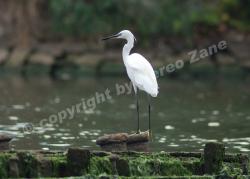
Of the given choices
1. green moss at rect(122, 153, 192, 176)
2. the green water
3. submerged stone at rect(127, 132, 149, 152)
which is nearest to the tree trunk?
the green water

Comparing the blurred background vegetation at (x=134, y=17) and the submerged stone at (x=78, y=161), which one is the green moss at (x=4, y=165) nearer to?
the submerged stone at (x=78, y=161)

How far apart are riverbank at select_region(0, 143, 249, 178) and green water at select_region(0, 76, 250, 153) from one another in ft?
16.6

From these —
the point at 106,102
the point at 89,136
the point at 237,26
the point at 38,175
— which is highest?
the point at 237,26

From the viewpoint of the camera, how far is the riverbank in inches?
565

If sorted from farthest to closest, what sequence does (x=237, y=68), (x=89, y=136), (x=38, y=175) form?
(x=237, y=68) < (x=89, y=136) < (x=38, y=175)

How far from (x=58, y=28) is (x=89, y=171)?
36119mm

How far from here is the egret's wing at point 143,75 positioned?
62.0 ft

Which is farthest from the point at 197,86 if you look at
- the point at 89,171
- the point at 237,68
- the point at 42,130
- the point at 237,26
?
the point at 89,171

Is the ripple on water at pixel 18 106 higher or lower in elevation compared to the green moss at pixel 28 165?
higher

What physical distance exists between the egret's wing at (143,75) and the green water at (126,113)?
2.23m

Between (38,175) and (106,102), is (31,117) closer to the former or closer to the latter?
(106,102)

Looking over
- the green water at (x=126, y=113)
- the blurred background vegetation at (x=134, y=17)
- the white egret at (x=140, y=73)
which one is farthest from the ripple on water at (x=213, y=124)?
the blurred background vegetation at (x=134, y=17)

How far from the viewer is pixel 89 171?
1461 cm

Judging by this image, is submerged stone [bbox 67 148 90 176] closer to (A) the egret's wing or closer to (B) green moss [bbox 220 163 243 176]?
(B) green moss [bbox 220 163 243 176]
